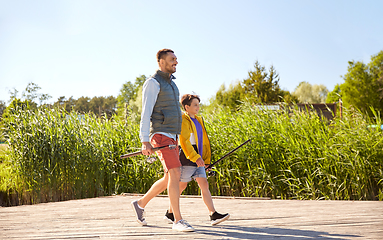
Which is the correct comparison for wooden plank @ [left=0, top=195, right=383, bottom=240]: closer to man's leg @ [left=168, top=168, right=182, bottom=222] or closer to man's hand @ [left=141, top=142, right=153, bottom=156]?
man's leg @ [left=168, top=168, right=182, bottom=222]

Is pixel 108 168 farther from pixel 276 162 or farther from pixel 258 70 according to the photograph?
pixel 258 70

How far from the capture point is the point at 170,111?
2912 millimetres

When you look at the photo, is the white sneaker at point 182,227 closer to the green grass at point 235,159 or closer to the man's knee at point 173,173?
the man's knee at point 173,173

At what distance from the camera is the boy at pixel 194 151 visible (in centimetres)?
308

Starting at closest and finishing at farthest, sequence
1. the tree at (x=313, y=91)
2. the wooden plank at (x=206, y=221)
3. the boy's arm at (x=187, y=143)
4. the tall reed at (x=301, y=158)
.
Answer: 1. the wooden plank at (x=206, y=221)
2. the boy's arm at (x=187, y=143)
3. the tall reed at (x=301, y=158)
4. the tree at (x=313, y=91)

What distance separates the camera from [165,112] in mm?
2896

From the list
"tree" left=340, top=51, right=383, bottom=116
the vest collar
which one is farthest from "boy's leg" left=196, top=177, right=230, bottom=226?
"tree" left=340, top=51, right=383, bottom=116

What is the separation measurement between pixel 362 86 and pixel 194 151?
34.6 metres

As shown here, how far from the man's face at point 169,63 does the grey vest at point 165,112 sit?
6 cm

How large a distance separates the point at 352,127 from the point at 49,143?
15.5 ft

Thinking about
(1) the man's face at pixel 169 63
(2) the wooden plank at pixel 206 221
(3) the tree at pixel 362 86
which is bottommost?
(2) the wooden plank at pixel 206 221

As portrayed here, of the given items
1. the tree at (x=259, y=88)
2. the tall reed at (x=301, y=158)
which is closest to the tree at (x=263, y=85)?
the tree at (x=259, y=88)

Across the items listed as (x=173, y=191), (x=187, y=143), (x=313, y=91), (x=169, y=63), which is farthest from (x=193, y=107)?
(x=313, y=91)

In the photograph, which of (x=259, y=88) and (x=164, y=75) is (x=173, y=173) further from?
(x=259, y=88)
